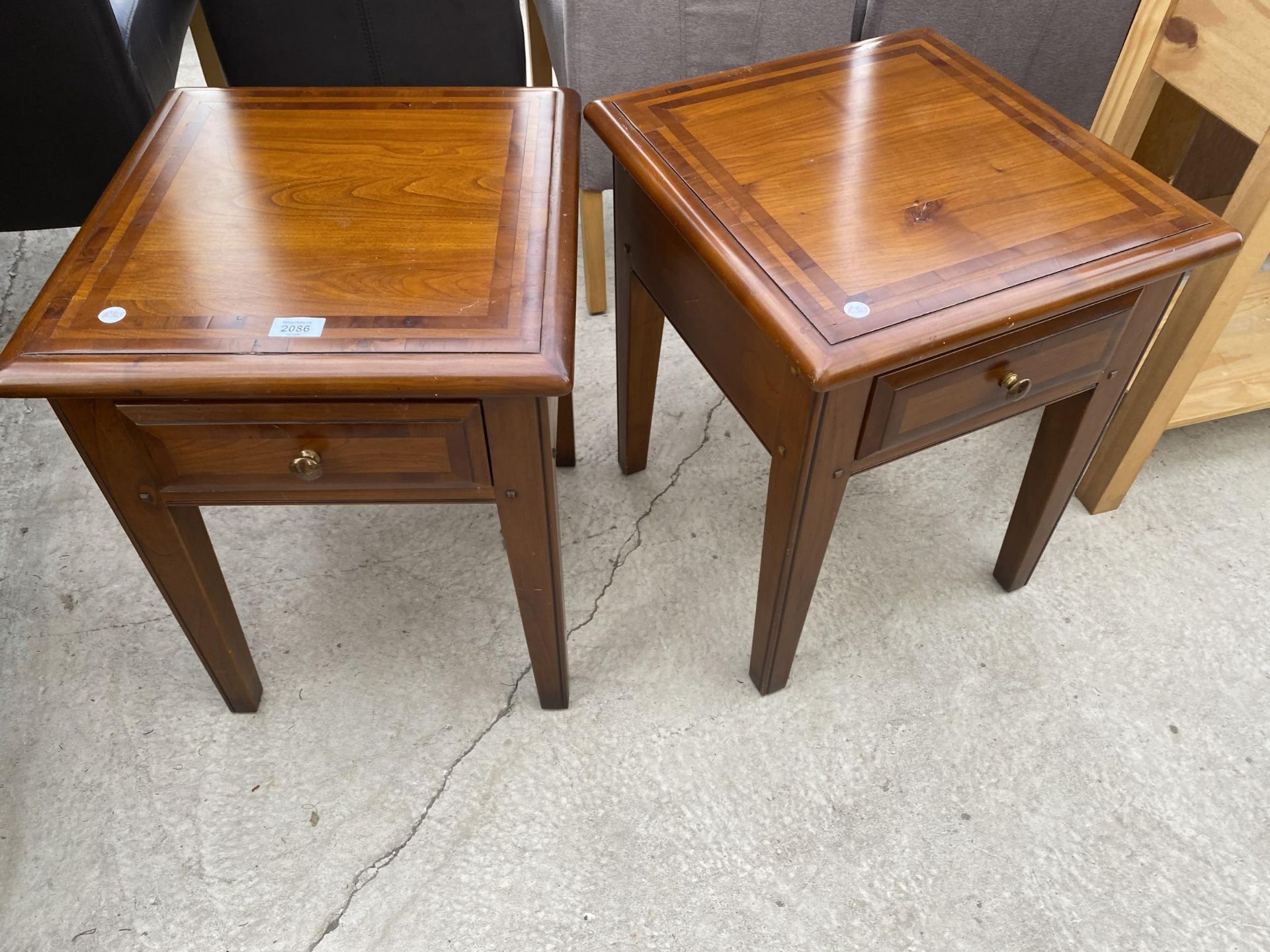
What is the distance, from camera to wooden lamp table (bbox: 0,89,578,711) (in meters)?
0.79

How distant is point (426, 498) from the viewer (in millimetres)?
908

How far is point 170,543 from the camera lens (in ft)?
3.14

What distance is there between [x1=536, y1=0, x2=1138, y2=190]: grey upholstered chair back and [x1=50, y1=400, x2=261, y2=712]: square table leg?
2.79ft

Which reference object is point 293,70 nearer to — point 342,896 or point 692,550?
point 692,550

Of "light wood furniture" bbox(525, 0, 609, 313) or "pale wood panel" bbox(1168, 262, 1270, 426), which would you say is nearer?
"pale wood panel" bbox(1168, 262, 1270, 426)

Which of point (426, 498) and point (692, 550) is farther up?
point (426, 498)

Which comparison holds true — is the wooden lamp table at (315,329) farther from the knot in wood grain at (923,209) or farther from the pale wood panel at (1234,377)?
the pale wood panel at (1234,377)

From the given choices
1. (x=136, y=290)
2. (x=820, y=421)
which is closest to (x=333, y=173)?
(x=136, y=290)

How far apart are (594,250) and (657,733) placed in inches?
32.7

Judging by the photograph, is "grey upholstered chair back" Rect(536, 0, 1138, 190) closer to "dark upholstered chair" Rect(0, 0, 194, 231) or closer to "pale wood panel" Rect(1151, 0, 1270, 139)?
"pale wood panel" Rect(1151, 0, 1270, 139)

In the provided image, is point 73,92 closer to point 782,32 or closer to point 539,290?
point 539,290

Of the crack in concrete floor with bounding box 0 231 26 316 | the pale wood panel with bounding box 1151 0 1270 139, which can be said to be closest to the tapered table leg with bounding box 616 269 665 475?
the pale wood panel with bounding box 1151 0 1270 139

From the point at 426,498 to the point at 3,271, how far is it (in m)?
1.40

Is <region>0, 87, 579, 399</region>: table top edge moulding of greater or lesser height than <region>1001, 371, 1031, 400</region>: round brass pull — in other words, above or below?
above
